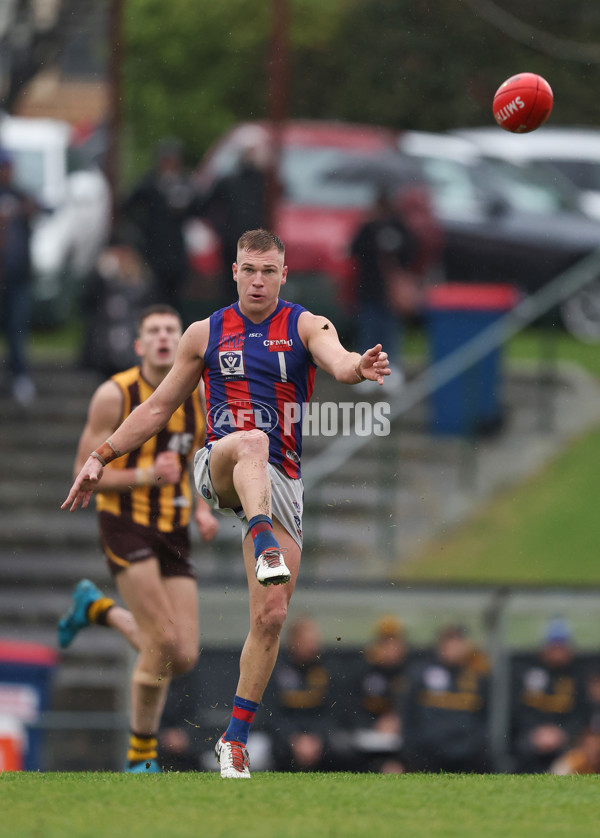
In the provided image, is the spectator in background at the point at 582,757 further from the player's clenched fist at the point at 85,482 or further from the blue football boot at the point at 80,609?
the player's clenched fist at the point at 85,482

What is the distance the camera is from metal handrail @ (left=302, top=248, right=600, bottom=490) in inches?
564

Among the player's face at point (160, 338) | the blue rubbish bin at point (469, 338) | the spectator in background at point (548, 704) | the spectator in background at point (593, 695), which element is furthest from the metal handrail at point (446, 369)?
the player's face at point (160, 338)

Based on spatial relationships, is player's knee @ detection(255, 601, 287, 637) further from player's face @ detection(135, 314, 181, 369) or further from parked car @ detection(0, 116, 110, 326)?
parked car @ detection(0, 116, 110, 326)

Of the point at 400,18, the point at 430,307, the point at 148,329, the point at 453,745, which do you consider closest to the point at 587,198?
the point at 430,307

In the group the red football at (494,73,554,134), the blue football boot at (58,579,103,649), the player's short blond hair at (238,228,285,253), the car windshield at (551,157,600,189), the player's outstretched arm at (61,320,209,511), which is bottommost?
the blue football boot at (58,579,103,649)

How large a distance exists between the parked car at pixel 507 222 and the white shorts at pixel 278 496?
8.97 meters

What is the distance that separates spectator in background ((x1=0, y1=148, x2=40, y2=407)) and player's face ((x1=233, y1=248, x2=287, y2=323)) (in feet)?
27.8

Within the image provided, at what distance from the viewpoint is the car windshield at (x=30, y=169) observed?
60.3 feet

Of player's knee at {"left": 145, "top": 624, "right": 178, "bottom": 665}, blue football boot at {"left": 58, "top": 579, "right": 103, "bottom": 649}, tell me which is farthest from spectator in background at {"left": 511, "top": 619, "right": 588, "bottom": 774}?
player's knee at {"left": 145, "top": 624, "right": 178, "bottom": 665}

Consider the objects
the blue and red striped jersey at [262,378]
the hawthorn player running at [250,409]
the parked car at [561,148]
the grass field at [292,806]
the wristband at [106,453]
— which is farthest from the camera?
the parked car at [561,148]

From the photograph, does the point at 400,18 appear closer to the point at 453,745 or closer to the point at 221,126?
the point at 453,745

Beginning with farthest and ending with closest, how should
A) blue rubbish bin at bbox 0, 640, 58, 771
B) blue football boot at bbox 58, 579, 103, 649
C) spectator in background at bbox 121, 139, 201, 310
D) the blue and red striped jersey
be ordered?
spectator in background at bbox 121, 139, 201, 310 → blue rubbish bin at bbox 0, 640, 58, 771 → blue football boot at bbox 58, 579, 103, 649 → the blue and red striped jersey

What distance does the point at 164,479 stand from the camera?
8422mm

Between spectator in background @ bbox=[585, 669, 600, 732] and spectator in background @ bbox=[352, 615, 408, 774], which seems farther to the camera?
spectator in background @ bbox=[585, 669, 600, 732]
